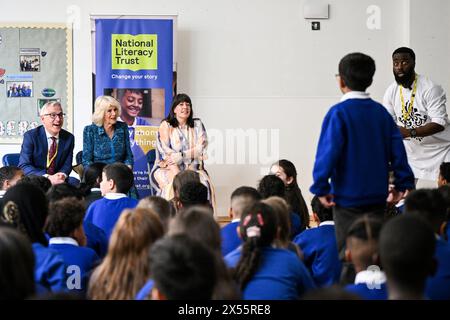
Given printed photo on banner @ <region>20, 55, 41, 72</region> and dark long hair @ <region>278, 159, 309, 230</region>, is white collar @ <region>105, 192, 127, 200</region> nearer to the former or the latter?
dark long hair @ <region>278, 159, 309, 230</region>

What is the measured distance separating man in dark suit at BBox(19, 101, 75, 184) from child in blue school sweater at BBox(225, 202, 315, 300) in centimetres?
373

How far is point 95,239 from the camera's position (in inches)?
157

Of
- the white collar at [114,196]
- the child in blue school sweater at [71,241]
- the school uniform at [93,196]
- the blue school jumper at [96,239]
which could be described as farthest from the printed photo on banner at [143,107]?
the child in blue school sweater at [71,241]

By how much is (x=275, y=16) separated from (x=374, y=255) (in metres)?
6.19

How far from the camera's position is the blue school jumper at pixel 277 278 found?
9.23 ft

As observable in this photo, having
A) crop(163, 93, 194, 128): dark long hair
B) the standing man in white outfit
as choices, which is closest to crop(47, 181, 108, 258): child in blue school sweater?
the standing man in white outfit

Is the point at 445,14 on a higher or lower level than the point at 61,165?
higher

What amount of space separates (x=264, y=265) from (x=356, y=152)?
99 centimetres

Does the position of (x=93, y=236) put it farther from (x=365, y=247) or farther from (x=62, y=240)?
(x=365, y=247)

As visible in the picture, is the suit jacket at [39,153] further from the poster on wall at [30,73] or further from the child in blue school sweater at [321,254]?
the child in blue school sweater at [321,254]

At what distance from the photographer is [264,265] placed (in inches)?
115

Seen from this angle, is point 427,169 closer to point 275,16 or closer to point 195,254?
point 275,16
